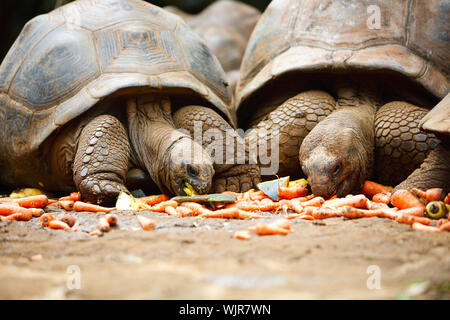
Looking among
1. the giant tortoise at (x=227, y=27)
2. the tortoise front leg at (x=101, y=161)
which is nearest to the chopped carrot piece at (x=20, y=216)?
the tortoise front leg at (x=101, y=161)

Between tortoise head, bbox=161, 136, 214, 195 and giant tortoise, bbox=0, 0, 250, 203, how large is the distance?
0.01 metres

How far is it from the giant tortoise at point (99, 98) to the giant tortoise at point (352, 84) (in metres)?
0.58

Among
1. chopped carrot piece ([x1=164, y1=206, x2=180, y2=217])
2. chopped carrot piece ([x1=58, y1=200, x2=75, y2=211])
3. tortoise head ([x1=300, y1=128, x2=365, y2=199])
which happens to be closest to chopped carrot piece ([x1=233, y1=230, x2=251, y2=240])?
chopped carrot piece ([x1=164, y1=206, x2=180, y2=217])

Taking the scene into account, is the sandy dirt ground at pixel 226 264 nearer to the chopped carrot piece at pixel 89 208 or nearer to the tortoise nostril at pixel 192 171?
the chopped carrot piece at pixel 89 208

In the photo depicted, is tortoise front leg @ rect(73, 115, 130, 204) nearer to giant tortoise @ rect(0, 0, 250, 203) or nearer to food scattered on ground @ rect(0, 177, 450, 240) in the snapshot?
giant tortoise @ rect(0, 0, 250, 203)

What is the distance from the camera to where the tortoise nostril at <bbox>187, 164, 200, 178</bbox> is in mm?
3088

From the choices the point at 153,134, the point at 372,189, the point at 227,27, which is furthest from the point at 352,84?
the point at 227,27

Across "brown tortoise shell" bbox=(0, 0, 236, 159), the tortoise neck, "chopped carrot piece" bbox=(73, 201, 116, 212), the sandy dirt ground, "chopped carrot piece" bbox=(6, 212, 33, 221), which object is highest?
"brown tortoise shell" bbox=(0, 0, 236, 159)

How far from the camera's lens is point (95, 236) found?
89.3 inches

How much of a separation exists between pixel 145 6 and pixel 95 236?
2725 mm

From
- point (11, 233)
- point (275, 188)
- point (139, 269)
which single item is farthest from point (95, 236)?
point (275, 188)

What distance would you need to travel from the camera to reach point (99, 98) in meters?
3.51

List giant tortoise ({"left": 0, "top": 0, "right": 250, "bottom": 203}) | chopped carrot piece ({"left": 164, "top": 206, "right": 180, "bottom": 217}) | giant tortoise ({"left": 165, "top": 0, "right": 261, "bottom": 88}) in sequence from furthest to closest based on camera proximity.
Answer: giant tortoise ({"left": 165, "top": 0, "right": 261, "bottom": 88}) → giant tortoise ({"left": 0, "top": 0, "right": 250, "bottom": 203}) → chopped carrot piece ({"left": 164, "top": 206, "right": 180, "bottom": 217})

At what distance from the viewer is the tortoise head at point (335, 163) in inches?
122
